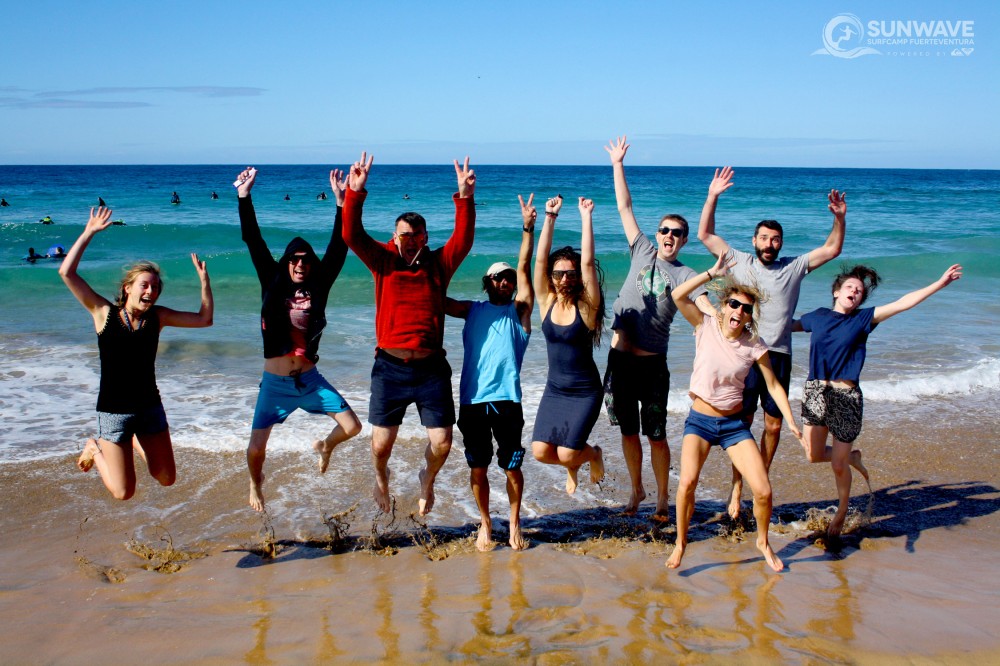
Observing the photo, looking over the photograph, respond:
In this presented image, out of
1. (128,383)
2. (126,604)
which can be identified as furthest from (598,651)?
(128,383)

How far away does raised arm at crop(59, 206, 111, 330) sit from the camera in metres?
5.02

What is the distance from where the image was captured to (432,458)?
18.5 feet

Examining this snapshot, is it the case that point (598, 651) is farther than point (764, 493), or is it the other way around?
point (764, 493)

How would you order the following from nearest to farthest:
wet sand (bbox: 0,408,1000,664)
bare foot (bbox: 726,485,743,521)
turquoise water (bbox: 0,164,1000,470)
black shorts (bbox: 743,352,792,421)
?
wet sand (bbox: 0,408,1000,664), black shorts (bbox: 743,352,792,421), bare foot (bbox: 726,485,743,521), turquoise water (bbox: 0,164,1000,470)

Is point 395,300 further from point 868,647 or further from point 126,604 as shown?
point 868,647

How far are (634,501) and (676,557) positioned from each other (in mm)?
1016

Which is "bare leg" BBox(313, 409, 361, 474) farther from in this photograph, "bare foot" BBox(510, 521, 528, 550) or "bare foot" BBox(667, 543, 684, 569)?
"bare foot" BBox(667, 543, 684, 569)

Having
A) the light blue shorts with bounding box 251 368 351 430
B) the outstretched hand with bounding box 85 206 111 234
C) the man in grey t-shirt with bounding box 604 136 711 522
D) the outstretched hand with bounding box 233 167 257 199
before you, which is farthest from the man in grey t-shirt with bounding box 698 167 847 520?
the outstretched hand with bounding box 85 206 111 234

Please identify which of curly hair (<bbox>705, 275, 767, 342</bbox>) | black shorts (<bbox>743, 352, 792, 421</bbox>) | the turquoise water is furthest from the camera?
the turquoise water

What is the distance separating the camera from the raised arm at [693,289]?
17.4 feet

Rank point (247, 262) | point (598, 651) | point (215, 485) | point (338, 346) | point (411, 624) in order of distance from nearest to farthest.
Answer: point (598, 651) < point (411, 624) < point (215, 485) < point (338, 346) < point (247, 262)

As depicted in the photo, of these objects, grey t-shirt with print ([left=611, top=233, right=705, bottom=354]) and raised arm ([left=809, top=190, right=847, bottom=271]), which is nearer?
grey t-shirt with print ([left=611, top=233, right=705, bottom=354])

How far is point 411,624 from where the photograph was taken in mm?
4625

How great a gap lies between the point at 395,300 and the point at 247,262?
55.0 ft
